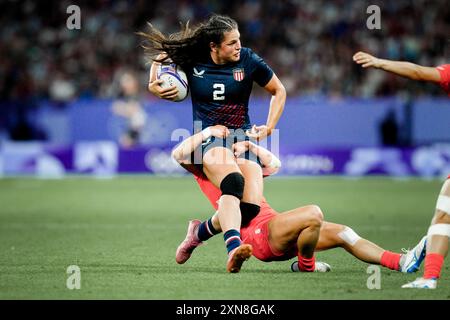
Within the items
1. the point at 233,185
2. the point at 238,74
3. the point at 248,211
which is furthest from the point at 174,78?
the point at 248,211

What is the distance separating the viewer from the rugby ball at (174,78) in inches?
333

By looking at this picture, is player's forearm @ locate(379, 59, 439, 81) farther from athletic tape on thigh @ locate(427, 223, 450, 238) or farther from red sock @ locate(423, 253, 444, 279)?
red sock @ locate(423, 253, 444, 279)

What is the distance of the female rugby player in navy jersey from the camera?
8.13 meters

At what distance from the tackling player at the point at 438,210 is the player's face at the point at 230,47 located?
159cm

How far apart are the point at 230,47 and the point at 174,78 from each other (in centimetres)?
62

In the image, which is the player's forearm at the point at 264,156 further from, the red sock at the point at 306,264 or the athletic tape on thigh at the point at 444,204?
the athletic tape on thigh at the point at 444,204

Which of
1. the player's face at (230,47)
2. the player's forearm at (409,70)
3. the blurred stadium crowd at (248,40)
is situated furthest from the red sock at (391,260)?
the blurred stadium crowd at (248,40)

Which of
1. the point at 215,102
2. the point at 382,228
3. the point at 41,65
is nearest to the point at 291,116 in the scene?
the point at 41,65

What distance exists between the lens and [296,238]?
301 inches

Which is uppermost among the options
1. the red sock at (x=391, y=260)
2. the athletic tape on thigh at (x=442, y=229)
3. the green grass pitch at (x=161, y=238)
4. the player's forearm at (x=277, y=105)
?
the player's forearm at (x=277, y=105)

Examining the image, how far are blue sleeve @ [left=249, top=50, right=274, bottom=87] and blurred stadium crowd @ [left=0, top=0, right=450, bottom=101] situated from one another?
14206mm

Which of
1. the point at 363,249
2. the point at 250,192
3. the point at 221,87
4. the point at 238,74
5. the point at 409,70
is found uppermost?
the point at 409,70

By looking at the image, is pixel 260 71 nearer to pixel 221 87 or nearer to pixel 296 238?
pixel 221 87

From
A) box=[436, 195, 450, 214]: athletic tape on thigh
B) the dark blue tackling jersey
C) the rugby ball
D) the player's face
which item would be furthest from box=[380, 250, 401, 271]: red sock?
the rugby ball
